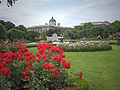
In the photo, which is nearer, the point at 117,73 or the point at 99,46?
the point at 117,73

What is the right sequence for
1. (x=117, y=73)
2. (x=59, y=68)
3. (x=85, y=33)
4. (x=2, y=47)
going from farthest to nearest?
(x=85, y=33)
(x=2, y=47)
(x=117, y=73)
(x=59, y=68)

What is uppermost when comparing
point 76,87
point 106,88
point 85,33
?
point 85,33

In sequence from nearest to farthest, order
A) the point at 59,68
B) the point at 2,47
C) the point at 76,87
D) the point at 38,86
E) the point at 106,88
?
1. the point at 38,86
2. the point at 76,87
3. the point at 59,68
4. the point at 106,88
5. the point at 2,47

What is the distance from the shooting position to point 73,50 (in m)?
16.0

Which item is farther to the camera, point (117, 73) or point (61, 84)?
point (117, 73)

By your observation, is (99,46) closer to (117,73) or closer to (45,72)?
(117,73)

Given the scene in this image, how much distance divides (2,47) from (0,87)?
13.5 m

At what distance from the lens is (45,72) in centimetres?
332

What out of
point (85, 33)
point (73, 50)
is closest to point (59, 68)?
point (73, 50)

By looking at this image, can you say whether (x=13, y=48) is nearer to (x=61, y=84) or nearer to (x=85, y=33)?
(x=61, y=84)

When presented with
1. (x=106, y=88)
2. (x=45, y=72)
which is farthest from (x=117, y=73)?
(x=45, y=72)

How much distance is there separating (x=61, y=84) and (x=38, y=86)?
2.18 feet

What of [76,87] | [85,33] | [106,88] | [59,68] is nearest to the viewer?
[76,87]

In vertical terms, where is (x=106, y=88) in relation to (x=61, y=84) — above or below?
below
